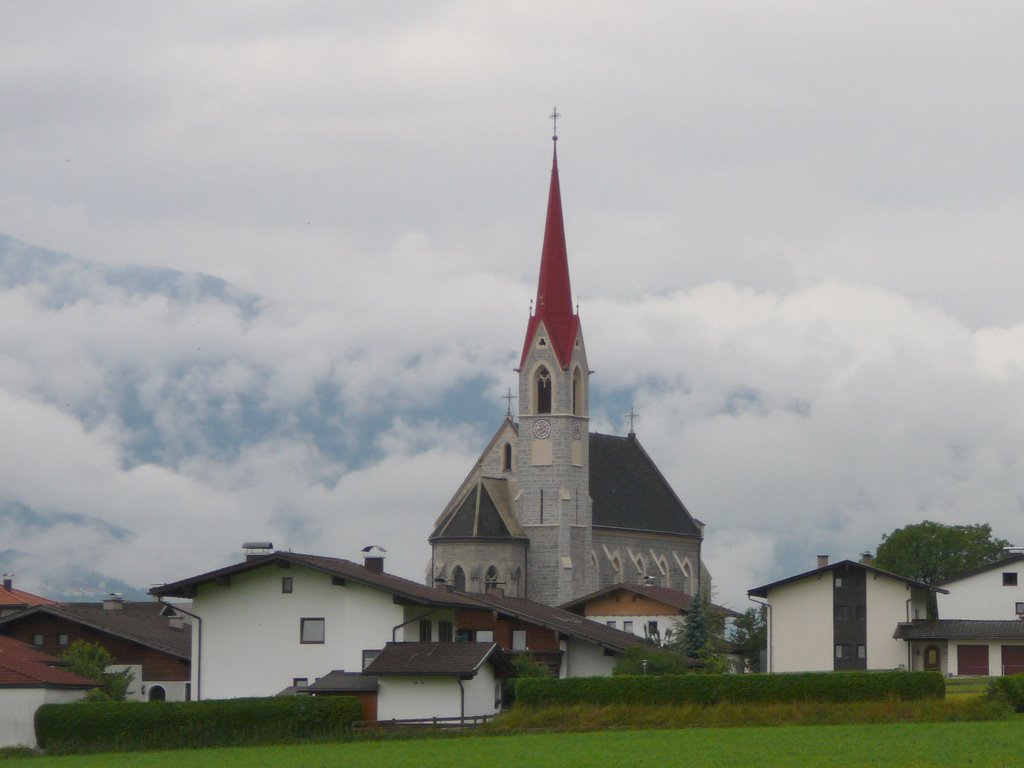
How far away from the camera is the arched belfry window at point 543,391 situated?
112 meters

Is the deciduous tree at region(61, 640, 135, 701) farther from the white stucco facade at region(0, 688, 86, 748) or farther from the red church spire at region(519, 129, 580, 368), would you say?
the red church spire at region(519, 129, 580, 368)

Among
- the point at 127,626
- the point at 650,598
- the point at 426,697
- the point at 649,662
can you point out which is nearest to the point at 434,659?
the point at 426,697

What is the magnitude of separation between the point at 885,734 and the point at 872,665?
31759 mm

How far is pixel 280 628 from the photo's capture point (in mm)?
56750

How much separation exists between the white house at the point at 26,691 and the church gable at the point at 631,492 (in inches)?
2577

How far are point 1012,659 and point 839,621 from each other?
678 centimetres

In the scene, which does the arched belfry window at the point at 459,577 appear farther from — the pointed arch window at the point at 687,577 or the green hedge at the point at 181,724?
the green hedge at the point at 181,724

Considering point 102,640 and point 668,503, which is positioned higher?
point 668,503

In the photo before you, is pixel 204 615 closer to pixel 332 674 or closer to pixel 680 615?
pixel 332 674

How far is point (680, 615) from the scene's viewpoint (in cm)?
8344

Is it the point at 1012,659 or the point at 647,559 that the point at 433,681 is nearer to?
the point at 1012,659

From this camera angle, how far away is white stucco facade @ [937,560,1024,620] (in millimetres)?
78250

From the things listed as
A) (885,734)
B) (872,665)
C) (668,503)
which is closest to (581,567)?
(668,503)

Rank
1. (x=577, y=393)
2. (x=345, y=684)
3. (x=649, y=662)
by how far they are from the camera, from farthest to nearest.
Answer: (x=577, y=393) → (x=649, y=662) → (x=345, y=684)
